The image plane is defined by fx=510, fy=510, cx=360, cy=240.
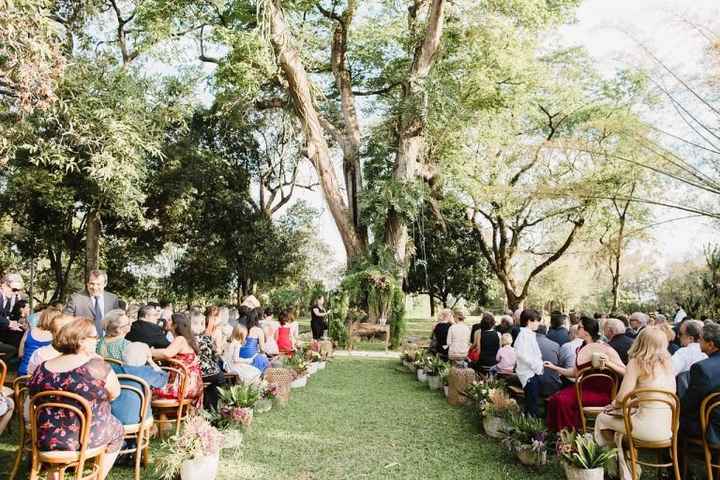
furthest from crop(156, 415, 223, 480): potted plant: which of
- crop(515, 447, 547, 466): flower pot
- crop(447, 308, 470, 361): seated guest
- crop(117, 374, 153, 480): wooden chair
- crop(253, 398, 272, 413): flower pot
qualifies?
crop(447, 308, 470, 361): seated guest

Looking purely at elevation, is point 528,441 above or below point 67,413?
below

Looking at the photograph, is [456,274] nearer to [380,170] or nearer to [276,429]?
[380,170]

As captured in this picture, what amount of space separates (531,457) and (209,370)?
3.67 metres

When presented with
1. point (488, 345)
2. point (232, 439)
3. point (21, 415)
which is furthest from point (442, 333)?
point (21, 415)

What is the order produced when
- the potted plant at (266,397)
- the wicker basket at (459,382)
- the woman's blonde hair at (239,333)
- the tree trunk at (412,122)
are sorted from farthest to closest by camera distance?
the tree trunk at (412,122), the wicker basket at (459,382), the woman's blonde hair at (239,333), the potted plant at (266,397)

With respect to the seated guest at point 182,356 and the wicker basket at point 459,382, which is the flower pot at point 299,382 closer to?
the wicker basket at point 459,382

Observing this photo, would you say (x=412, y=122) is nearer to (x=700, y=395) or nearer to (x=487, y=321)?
(x=487, y=321)

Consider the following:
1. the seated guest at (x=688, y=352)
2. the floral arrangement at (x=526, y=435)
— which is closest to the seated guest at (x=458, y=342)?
the floral arrangement at (x=526, y=435)

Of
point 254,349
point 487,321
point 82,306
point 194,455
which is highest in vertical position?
point 82,306

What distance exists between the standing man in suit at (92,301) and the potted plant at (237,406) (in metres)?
Answer: 1.93

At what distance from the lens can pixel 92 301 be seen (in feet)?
20.6

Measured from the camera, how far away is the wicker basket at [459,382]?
7211mm

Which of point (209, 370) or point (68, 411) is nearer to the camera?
point (68, 411)

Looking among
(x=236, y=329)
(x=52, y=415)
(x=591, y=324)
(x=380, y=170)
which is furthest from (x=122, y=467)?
(x=380, y=170)
